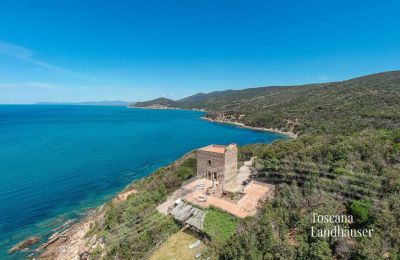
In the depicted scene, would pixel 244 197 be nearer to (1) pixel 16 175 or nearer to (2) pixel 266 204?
(2) pixel 266 204

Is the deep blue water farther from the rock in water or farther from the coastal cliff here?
the coastal cliff

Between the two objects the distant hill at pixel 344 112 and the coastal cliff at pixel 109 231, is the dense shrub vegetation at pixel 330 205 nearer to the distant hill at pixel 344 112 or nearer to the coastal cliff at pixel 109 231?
the coastal cliff at pixel 109 231

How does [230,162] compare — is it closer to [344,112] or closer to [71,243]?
[71,243]

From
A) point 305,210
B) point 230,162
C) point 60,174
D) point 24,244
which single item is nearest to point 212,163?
point 230,162

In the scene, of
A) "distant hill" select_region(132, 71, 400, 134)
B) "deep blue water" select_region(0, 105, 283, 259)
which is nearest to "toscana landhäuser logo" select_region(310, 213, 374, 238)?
"deep blue water" select_region(0, 105, 283, 259)

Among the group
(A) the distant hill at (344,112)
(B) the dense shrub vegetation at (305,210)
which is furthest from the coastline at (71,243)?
(A) the distant hill at (344,112)

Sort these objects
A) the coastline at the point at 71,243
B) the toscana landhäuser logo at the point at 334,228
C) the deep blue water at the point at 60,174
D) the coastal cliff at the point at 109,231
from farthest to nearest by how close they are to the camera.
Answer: the deep blue water at the point at 60,174
the coastline at the point at 71,243
the coastal cliff at the point at 109,231
the toscana landhäuser logo at the point at 334,228
